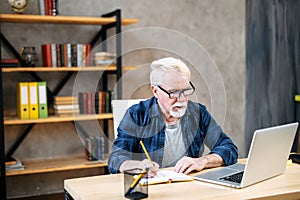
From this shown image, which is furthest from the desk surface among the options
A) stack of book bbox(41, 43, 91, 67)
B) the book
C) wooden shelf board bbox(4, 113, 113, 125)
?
stack of book bbox(41, 43, 91, 67)

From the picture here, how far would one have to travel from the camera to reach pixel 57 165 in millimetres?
3900

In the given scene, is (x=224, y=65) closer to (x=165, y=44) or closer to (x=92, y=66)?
(x=165, y=44)

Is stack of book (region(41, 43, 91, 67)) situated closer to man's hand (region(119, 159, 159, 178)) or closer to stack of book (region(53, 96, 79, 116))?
stack of book (region(53, 96, 79, 116))

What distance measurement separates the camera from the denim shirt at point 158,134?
237 centimetres

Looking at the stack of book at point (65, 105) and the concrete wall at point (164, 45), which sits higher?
the concrete wall at point (164, 45)

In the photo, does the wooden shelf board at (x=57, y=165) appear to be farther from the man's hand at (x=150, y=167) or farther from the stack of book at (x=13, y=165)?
the man's hand at (x=150, y=167)

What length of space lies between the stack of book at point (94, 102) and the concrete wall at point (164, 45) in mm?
250

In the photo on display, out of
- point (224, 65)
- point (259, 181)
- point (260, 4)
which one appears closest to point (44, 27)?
point (224, 65)

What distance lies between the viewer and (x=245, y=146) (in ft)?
16.3

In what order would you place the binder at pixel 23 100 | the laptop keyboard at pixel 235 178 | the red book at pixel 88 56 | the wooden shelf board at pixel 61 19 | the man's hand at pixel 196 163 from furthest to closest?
→ the red book at pixel 88 56 < the binder at pixel 23 100 < the wooden shelf board at pixel 61 19 < the man's hand at pixel 196 163 < the laptop keyboard at pixel 235 178

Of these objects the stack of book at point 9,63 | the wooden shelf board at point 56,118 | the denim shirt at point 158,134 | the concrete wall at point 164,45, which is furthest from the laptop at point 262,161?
the stack of book at point 9,63

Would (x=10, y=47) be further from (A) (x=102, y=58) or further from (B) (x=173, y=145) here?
(B) (x=173, y=145)

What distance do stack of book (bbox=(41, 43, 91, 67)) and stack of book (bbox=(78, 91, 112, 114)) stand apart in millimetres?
271

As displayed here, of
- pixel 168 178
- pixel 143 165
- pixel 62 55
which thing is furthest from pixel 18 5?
pixel 168 178
